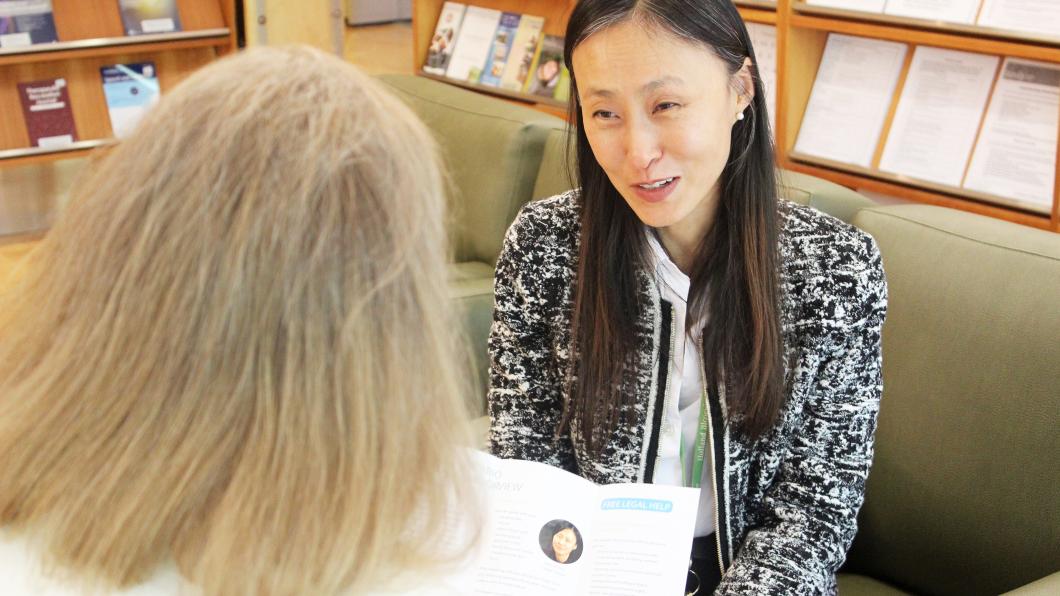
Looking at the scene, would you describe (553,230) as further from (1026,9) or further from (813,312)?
(1026,9)

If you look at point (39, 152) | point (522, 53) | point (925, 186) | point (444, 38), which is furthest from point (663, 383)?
point (39, 152)

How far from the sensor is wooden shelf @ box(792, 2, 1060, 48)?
8.14 feet

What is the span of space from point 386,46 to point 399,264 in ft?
26.7

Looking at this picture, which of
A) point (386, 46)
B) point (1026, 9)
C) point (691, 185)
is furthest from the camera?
point (386, 46)

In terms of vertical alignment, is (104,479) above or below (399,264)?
below

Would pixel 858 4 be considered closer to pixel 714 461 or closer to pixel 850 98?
pixel 850 98

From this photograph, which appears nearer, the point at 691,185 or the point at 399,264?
the point at 399,264

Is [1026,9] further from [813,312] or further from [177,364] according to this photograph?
[177,364]

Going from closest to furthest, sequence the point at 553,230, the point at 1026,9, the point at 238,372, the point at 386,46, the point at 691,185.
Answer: the point at 238,372 → the point at 691,185 → the point at 553,230 → the point at 1026,9 → the point at 386,46

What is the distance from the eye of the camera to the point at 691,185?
4.53ft

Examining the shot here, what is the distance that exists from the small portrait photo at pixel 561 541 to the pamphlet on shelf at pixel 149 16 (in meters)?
3.83

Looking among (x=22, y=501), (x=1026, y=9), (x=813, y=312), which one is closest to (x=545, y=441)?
(x=813, y=312)

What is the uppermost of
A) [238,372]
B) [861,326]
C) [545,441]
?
[238,372]

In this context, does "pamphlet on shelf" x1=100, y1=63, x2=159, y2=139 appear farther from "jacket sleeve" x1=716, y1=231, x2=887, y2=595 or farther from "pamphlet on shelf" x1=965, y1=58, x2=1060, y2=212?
"jacket sleeve" x1=716, y1=231, x2=887, y2=595
